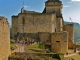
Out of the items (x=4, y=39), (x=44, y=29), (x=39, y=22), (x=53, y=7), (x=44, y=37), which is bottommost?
(x=44, y=37)

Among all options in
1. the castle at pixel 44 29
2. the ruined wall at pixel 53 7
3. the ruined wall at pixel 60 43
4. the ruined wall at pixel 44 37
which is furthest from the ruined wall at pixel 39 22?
the ruined wall at pixel 53 7

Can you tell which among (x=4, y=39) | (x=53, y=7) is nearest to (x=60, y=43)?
(x=53, y=7)

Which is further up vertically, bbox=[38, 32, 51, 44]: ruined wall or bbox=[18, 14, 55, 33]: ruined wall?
bbox=[18, 14, 55, 33]: ruined wall

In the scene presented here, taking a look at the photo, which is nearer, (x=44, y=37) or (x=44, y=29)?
(x=44, y=37)

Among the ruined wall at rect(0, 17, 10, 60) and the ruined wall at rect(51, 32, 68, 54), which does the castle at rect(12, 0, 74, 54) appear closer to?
the ruined wall at rect(51, 32, 68, 54)

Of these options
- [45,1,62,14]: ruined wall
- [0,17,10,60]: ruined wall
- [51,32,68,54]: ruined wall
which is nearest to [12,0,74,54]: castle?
[51,32,68,54]: ruined wall

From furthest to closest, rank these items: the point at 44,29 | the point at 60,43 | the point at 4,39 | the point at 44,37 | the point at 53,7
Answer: the point at 53,7, the point at 44,29, the point at 44,37, the point at 60,43, the point at 4,39

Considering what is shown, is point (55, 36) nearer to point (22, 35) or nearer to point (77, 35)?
point (22, 35)

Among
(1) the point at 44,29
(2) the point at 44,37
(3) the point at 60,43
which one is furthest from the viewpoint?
(1) the point at 44,29

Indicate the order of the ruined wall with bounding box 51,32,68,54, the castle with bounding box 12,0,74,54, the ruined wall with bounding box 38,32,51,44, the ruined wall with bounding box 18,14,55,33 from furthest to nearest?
1. the ruined wall with bounding box 18,14,55,33
2. the ruined wall with bounding box 38,32,51,44
3. the castle with bounding box 12,0,74,54
4. the ruined wall with bounding box 51,32,68,54

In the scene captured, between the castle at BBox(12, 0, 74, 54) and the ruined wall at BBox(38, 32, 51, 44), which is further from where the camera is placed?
the ruined wall at BBox(38, 32, 51, 44)

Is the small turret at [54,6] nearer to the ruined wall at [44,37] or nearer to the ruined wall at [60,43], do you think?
the ruined wall at [44,37]

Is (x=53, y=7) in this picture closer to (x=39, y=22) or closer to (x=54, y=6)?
(x=54, y=6)

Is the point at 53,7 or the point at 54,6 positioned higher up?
the point at 54,6
